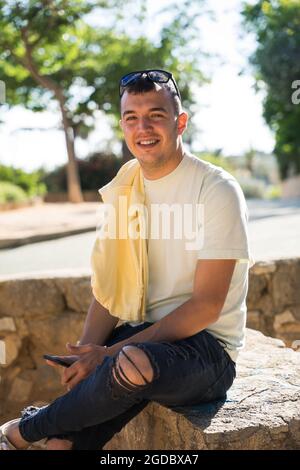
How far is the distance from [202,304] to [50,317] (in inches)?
105

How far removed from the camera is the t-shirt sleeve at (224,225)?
8.40 feet

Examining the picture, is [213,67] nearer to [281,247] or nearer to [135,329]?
[281,247]

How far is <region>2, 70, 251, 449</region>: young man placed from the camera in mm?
2436

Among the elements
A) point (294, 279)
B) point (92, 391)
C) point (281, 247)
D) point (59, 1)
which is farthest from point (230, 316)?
point (59, 1)

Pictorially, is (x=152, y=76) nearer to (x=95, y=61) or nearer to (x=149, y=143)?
(x=149, y=143)

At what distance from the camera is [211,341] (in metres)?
2.66

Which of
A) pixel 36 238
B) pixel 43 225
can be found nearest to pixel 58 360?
pixel 36 238

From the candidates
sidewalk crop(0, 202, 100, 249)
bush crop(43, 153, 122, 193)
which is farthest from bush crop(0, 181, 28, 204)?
bush crop(43, 153, 122, 193)

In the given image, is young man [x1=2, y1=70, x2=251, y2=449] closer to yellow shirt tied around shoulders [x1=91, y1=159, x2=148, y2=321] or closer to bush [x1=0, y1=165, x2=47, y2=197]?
yellow shirt tied around shoulders [x1=91, y1=159, x2=148, y2=321]

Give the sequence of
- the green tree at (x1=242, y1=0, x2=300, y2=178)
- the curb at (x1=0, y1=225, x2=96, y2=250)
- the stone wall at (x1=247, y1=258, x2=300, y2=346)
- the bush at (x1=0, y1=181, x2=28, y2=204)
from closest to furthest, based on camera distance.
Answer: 1. the stone wall at (x1=247, y1=258, x2=300, y2=346)
2. the curb at (x1=0, y1=225, x2=96, y2=250)
3. the bush at (x1=0, y1=181, x2=28, y2=204)
4. the green tree at (x1=242, y1=0, x2=300, y2=178)

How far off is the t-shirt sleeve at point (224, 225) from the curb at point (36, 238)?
7.40 meters

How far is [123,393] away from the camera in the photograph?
7.84 ft

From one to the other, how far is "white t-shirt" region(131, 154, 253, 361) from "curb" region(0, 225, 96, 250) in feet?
23.2

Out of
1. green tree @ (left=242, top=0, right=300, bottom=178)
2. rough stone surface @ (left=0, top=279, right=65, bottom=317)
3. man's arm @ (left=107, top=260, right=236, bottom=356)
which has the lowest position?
rough stone surface @ (left=0, top=279, right=65, bottom=317)
